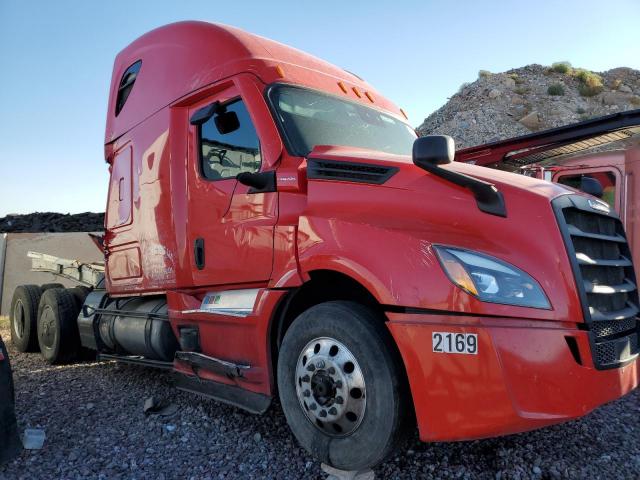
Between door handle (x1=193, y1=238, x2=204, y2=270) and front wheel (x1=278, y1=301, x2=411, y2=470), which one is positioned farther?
door handle (x1=193, y1=238, x2=204, y2=270)

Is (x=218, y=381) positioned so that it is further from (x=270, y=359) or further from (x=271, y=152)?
(x=271, y=152)

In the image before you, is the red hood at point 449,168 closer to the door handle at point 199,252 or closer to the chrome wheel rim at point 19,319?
the door handle at point 199,252

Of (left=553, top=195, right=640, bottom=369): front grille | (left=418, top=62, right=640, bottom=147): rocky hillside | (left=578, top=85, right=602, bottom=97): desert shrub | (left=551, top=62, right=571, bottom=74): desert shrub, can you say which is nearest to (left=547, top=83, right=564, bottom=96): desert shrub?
(left=418, top=62, right=640, bottom=147): rocky hillside

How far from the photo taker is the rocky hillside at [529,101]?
1125 inches

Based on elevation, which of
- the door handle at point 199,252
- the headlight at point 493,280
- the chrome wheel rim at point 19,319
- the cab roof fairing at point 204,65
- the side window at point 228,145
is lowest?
the chrome wheel rim at point 19,319

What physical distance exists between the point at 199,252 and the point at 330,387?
1.71m

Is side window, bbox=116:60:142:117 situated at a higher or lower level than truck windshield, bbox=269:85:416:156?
higher

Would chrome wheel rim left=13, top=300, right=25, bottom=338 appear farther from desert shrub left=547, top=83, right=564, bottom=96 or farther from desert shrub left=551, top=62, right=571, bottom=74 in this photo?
desert shrub left=551, top=62, right=571, bottom=74

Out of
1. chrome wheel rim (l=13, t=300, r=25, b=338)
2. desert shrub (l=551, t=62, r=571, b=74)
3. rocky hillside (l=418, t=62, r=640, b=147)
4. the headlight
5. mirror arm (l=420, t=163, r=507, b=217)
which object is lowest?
chrome wheel rim (l=13, t=300, r=25, b=338)

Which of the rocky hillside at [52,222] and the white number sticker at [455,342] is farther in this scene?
the rocky hillside at [52,222]

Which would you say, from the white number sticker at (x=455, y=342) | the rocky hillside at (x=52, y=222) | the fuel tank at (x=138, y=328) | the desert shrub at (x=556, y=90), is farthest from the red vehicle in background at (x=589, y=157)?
the desert shrub at (x=556, y=90)

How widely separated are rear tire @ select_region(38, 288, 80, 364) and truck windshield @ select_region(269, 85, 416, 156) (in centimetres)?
450

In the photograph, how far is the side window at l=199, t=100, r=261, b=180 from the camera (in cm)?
381

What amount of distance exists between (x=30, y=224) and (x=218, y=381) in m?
17.6
